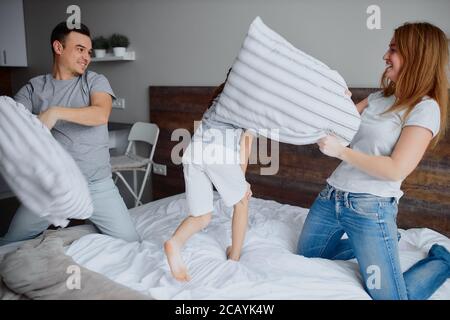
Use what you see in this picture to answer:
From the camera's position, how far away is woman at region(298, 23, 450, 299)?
1.16 metres

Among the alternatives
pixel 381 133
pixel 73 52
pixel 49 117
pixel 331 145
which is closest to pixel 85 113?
pixel 49 117

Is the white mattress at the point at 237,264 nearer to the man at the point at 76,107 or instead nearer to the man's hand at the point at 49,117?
the man at the point at 76,107

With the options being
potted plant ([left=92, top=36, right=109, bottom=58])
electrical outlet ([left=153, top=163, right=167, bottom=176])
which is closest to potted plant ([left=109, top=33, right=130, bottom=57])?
potted plant ([left=92, top=36, right=109, bottom=58])

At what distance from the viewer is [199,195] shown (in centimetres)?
135

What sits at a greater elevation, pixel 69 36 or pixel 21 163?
pixel 69 36

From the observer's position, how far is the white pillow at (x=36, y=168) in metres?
0.99

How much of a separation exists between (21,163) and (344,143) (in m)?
0.91

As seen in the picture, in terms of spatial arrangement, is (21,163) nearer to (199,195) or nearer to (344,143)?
(199,195)

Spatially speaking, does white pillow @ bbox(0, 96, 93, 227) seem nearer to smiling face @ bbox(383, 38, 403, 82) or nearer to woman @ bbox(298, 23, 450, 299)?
woman @ bbox(298, 23, 450, 299)

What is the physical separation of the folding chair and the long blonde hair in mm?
1903

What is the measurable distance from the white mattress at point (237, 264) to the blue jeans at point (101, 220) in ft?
0.23

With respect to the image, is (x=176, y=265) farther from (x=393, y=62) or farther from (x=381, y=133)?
(x=393, y=62)

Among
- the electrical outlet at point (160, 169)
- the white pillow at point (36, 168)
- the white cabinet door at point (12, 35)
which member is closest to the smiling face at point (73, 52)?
the white pillow at point (36, 168)
